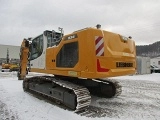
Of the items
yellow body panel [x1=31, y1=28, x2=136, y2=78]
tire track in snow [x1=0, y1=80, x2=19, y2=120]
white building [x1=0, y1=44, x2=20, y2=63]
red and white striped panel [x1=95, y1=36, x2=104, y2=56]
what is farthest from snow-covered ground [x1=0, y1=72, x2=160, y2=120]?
white building [x1=0, y1=44, x2=20, y2=63]

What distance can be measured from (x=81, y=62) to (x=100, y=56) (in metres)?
0.58

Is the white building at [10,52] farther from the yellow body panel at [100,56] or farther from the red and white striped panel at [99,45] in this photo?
the red and white striped panel at [99,45]

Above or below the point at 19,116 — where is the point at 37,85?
above

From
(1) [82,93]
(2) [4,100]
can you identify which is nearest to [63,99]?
(1) [82,93]

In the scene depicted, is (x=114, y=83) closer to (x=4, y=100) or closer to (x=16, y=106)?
(x=16, y=106)

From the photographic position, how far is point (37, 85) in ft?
28.2

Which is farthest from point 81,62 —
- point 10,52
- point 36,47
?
point 10,52

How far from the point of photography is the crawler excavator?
600 centimetres

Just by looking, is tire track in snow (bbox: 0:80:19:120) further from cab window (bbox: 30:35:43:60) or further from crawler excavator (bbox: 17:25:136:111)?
cab window (bbox: 30:35:43:60)

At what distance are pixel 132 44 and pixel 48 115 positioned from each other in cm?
360

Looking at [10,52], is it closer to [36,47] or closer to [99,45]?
[36,47]

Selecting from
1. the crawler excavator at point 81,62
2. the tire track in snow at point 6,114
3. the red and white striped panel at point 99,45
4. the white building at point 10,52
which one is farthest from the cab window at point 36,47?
the white building at point 10,52

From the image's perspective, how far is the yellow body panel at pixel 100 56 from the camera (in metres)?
5.92

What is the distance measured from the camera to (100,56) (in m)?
5.96
